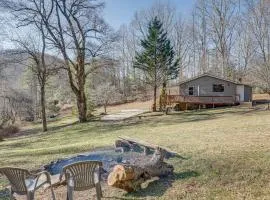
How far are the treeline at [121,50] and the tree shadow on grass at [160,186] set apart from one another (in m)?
21.1

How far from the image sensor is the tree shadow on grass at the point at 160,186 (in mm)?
6395

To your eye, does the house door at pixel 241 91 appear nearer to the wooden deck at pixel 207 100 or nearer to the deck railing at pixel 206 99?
the wooden deck at pixel 207 100

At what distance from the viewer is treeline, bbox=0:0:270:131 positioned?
27328 millimetres

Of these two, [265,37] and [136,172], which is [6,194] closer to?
[136,172]

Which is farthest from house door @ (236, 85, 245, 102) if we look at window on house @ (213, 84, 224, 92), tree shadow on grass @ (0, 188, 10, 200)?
tree shadow on grass @ (0, 188, 10, 200)

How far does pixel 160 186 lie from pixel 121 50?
5439cm

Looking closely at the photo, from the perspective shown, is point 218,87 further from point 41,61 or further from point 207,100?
point 41,61

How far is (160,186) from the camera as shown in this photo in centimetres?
676

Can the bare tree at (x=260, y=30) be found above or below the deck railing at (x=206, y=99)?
above

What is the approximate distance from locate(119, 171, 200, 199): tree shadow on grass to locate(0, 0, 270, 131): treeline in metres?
21.1

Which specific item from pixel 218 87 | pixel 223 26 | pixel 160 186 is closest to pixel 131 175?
pixel 160 186

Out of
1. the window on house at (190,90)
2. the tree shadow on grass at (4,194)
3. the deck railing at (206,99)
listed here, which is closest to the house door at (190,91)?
the window on house at (190,90)

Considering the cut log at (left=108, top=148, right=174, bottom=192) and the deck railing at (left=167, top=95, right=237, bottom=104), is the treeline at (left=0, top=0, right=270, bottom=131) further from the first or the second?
the cut log at (left=108, top=148, right=174, bottom=192)

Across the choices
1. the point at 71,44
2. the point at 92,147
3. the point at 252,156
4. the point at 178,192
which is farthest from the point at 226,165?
the point at 71,44
